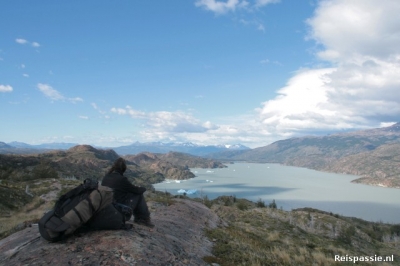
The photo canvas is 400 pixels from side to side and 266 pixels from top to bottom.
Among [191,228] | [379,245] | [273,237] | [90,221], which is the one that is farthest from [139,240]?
[379,245]

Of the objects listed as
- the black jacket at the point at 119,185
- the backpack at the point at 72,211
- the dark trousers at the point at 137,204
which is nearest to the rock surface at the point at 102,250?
the backpack at the point at 72,211

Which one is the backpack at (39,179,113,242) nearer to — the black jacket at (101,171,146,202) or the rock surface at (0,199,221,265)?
the rock surface at (0,199,221,265)

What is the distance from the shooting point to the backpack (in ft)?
23.4

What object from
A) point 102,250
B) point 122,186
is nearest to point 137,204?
point 122,186

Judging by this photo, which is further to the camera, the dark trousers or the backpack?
the dark trousers

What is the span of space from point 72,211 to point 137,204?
3.33 meters

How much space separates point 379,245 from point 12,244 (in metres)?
35.3

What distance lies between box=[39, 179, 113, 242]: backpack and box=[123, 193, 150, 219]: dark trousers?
7.39ft

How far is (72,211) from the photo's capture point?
7203 millimetres

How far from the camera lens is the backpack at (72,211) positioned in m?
7.12

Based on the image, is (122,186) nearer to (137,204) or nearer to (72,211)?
(137,204)

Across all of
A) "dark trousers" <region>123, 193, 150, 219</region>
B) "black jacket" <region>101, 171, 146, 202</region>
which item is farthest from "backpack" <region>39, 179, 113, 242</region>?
"dark trousers" <region>123, 193, 150, 219</region>

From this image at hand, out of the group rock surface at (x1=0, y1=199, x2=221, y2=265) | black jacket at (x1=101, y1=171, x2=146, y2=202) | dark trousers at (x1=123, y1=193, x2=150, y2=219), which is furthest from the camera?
dark trousers at (x1=123, y1=193, x2=150, y2=219)

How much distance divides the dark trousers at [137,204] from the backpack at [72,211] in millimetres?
2252
